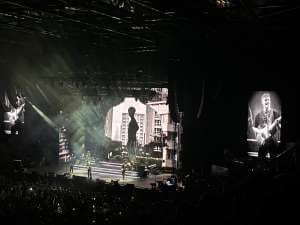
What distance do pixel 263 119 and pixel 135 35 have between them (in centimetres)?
546

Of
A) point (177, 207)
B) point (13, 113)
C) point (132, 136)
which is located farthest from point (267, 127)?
point (13, 113)

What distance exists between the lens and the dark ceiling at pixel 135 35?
34.4 ft

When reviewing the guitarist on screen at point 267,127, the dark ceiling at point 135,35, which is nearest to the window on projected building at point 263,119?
the guitarist on screen at point 267,127

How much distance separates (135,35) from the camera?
1371 centimetres

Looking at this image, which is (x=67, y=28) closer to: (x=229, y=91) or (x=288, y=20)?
(x=229, y=91)

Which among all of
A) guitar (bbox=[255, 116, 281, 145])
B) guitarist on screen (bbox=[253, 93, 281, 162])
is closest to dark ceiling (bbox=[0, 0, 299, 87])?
guitarist on screen (bbox=[253, 93, 281, 162])

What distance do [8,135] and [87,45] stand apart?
6.85 meters

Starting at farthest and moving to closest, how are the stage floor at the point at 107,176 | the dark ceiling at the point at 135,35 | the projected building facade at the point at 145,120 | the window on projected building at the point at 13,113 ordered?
1. the projected building facade at the point at 145,120
2. the window on projected building at the point at 13,113
3. the stage floor at the point at 107,176
4. the dark ceiling at the point at 135,35

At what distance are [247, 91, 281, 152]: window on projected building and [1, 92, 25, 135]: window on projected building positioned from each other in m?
12.0

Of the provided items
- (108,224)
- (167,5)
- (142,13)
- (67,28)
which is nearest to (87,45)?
(67,28)

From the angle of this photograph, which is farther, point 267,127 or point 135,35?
point 135,35

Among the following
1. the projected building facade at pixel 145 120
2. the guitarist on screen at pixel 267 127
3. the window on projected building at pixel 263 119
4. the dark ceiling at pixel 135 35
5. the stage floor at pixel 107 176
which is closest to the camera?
the dark ceiling at pixel 135 35

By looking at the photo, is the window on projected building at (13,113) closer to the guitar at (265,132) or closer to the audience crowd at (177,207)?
the audience crowd at (177,207)

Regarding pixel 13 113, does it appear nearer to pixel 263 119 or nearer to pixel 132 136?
pixel 132 136
